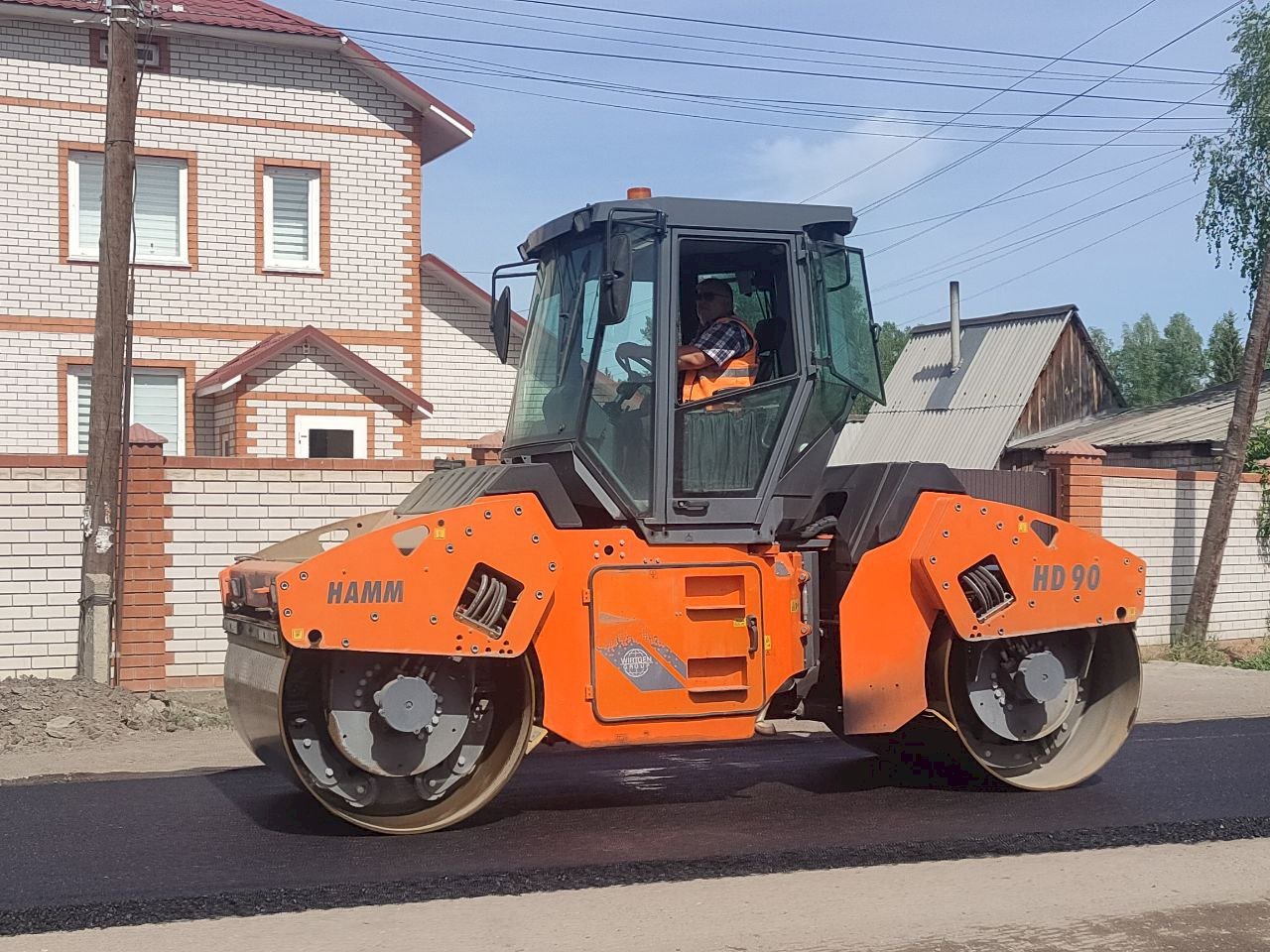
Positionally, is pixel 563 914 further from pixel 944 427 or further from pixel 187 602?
pixel 944 427

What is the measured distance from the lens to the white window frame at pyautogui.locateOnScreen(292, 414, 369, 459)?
19.6m

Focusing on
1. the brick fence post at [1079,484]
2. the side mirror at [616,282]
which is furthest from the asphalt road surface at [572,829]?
the brick fence post at [1079,484]

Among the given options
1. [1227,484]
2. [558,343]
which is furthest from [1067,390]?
[558,343]

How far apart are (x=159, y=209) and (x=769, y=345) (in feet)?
47.4

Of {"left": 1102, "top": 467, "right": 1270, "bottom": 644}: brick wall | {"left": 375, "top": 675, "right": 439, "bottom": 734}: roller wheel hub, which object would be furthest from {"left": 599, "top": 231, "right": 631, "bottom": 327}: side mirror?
{"left": 1102, "top": 467, "right": 1270, "bottom": 644}: brick wall

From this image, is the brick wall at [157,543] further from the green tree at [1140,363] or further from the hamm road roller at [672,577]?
the green tree at [1140,363]

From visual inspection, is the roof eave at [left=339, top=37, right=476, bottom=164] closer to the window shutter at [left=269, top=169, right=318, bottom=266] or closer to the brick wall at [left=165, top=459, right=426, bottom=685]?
the window shutter at [left=269, top=169, right=318, bottom=266]

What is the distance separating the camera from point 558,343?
292 inches

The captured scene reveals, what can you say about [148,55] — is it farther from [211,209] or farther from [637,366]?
[637,366]

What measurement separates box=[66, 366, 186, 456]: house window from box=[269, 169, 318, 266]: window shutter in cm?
218

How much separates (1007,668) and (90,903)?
15.2 ft

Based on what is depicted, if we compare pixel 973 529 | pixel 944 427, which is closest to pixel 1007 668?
pixel 973 529

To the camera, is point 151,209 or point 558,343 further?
point 151,209

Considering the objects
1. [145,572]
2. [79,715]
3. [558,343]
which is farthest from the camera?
[145,572]
